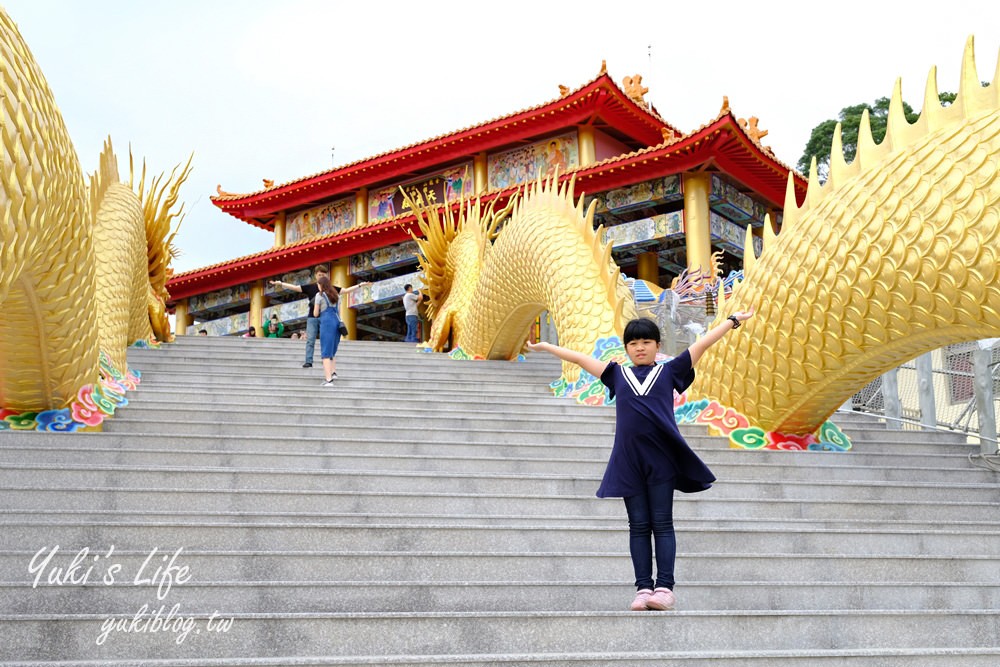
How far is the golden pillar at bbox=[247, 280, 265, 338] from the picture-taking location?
2030 centimetres

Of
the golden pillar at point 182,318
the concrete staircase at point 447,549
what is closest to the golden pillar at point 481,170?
the golden pillar at point 182,318

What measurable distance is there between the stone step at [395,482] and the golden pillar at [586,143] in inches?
501

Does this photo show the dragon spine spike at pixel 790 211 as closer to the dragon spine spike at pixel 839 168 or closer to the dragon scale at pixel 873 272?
the dragon scale at pixel 873 272

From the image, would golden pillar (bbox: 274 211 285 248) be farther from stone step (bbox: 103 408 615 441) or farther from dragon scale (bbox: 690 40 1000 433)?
dragon scale (bbox: 690 40 1000 433)

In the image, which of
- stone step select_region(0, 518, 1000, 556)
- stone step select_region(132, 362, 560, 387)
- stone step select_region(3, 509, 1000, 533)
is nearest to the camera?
stone step select_region(0, 518, 1000, 556)

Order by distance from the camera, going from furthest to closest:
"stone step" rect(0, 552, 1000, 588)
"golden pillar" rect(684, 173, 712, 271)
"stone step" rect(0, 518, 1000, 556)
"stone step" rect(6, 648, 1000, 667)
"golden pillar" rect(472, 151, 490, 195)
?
"golden pillar" rect(472, 151, 490, 195) < "golden pillar" rect(684, 173, 712, 271) < "stone step" rect(0, 518, 1000, 556) < "stone step" rect(0, 552, 1000, 588) < "stone step" rect(6, 648, 1000, 667)

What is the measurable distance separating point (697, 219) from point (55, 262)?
11921 mm

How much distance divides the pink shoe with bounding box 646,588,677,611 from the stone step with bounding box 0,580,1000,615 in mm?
274

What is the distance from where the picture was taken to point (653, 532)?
9.64 ft

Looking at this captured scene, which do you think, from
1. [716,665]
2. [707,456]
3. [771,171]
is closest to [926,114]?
[707,456]

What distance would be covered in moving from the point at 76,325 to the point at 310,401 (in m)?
1.72

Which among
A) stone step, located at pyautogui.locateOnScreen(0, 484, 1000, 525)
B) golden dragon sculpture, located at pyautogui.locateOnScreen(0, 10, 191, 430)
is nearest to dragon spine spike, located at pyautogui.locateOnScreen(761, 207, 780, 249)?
stone step, located at pyautogui.locateOnScreen(0, 484, 1000, 525)

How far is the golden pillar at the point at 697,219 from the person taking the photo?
14977 mm

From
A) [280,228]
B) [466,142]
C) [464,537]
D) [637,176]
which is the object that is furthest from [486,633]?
[280,228]
